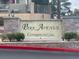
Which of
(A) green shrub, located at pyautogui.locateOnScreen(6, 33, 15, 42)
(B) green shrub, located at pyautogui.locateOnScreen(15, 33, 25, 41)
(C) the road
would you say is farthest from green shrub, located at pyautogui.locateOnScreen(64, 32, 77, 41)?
(C) the road

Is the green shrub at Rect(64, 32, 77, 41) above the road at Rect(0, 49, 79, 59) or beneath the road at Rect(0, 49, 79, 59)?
beneath

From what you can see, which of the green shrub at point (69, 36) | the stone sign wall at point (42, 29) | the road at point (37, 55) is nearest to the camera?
the road at point (37, 55)

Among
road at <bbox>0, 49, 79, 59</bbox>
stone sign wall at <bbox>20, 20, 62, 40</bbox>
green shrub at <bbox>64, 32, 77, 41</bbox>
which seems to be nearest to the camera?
road at <bbox>0, 49, 79, 59</bbox>

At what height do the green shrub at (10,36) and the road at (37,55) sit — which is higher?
the road at (37,55)

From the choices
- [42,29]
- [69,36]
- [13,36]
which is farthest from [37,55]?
[42,29]

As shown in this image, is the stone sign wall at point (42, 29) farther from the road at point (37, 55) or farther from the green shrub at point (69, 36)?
the road at point (37, 55)

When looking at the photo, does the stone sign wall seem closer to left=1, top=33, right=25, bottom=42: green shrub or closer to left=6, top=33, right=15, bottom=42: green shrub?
left=1, top=33, right=25, bottom=42: green shrub

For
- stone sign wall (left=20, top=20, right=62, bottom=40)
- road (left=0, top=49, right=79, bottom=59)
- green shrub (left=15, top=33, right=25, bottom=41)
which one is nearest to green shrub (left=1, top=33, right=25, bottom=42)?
green shrub (left=15, top=33, right=25, bottom=41)

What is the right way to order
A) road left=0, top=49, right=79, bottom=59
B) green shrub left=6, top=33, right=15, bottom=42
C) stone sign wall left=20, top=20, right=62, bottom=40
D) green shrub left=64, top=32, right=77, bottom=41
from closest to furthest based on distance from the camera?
1. road left=0, top=49, right=79, bottom=59
2. green shrub left=6, top=33, right=15, bottom=42
3. green shrub left=64, top=32, right=77, bottom=41
4. stone sign wall left=20, top=20, right=62, bottom=40

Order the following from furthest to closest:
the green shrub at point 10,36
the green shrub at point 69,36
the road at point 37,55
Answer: the green shrub at point 69,36, the green shrub at point 10,36, the road at point 37,55

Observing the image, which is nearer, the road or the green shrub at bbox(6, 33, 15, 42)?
the road

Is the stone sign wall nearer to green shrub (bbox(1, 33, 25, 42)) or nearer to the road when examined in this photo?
green shrub (bbox(1, 33, 25, 42))

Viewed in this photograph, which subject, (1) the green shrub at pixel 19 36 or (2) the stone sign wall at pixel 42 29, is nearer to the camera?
(1) the green shrub at pixel 19 36

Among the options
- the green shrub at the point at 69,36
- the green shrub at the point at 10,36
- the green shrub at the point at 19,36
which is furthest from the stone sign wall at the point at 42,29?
the green shrub at the point at 10,36
